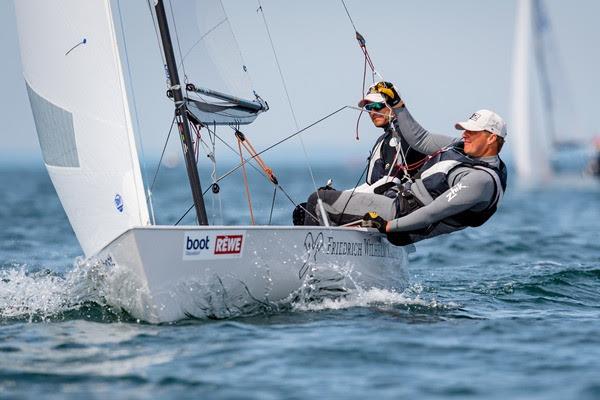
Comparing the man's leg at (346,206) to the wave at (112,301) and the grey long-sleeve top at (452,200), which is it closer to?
the grey long-sleeve top at (452,200)

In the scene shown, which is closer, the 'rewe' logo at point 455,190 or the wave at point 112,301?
the wave at point 112,301

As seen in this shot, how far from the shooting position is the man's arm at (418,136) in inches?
281

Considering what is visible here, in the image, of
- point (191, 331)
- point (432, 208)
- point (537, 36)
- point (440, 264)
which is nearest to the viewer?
point (191, 331)

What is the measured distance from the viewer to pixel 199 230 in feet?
18.8

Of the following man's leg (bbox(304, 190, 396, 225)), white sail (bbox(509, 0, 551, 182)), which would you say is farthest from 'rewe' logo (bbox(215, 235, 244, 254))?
white sail (bbox(509, 0, 551, 182))

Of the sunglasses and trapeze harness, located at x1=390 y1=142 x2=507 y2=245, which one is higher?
the sunglasses

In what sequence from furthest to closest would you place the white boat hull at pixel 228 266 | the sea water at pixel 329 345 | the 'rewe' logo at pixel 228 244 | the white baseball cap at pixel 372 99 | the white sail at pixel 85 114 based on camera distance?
1. the white baseball cap at pixel 372 99
2. the white sail at pixel 85 114
3. the 'rewe' logo at pixel 228 244
4. the white boat hull at pixel 228 266
5. the sea water at pixel 329 345

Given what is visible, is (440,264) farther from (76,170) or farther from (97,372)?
(97,372)

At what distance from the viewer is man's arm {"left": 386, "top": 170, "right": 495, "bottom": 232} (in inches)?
258

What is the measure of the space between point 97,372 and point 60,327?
118 centimetres

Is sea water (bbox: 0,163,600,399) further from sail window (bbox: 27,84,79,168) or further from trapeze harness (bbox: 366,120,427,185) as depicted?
trapeze harness (bbox: 366,120,427,185)

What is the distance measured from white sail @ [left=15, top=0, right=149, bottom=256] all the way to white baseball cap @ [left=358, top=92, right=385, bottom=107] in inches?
73.8

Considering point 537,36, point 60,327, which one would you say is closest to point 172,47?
point 60,327

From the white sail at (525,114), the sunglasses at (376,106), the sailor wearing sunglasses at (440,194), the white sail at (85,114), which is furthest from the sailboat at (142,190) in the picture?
the white sail at (525,114)
